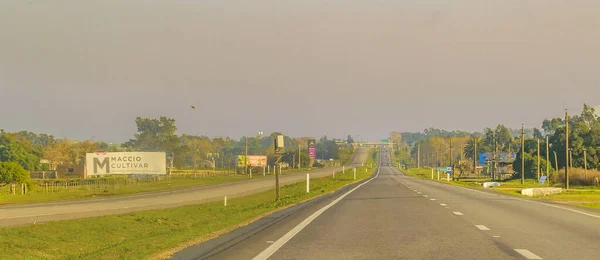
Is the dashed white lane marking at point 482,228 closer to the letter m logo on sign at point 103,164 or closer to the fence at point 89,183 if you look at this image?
the fence at point 89,183

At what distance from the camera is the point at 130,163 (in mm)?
120188

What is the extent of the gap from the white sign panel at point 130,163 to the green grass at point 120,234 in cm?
7577

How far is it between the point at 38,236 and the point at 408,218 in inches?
726

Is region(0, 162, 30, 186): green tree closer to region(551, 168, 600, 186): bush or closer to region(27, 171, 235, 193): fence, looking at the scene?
region(27, 171, 235, 193): fence

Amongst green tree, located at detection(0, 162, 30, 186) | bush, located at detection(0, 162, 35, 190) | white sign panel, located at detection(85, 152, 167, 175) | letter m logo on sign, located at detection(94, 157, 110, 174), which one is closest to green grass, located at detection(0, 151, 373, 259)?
bush, located at detection(0, 162, 35, 190)

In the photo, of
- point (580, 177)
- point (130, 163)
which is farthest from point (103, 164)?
point (580, 177)

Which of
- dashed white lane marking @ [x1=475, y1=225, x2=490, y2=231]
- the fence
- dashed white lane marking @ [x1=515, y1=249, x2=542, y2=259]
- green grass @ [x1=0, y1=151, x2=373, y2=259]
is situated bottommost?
the fence

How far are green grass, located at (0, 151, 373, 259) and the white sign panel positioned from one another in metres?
75.8

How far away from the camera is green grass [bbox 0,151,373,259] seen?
46.7 ft

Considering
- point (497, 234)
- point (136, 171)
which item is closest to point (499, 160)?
point (136, 171)

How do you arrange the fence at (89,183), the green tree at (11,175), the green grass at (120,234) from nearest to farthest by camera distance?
the green grass at (120,234), the green tree at (11,175), the fence at (89,183)

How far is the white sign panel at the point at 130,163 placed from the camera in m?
119

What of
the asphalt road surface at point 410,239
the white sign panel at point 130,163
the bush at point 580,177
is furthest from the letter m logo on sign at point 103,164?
the asphalt road surface at point 410,239

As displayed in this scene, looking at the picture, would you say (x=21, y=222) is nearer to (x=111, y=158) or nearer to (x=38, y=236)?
(x=38, y=236)
